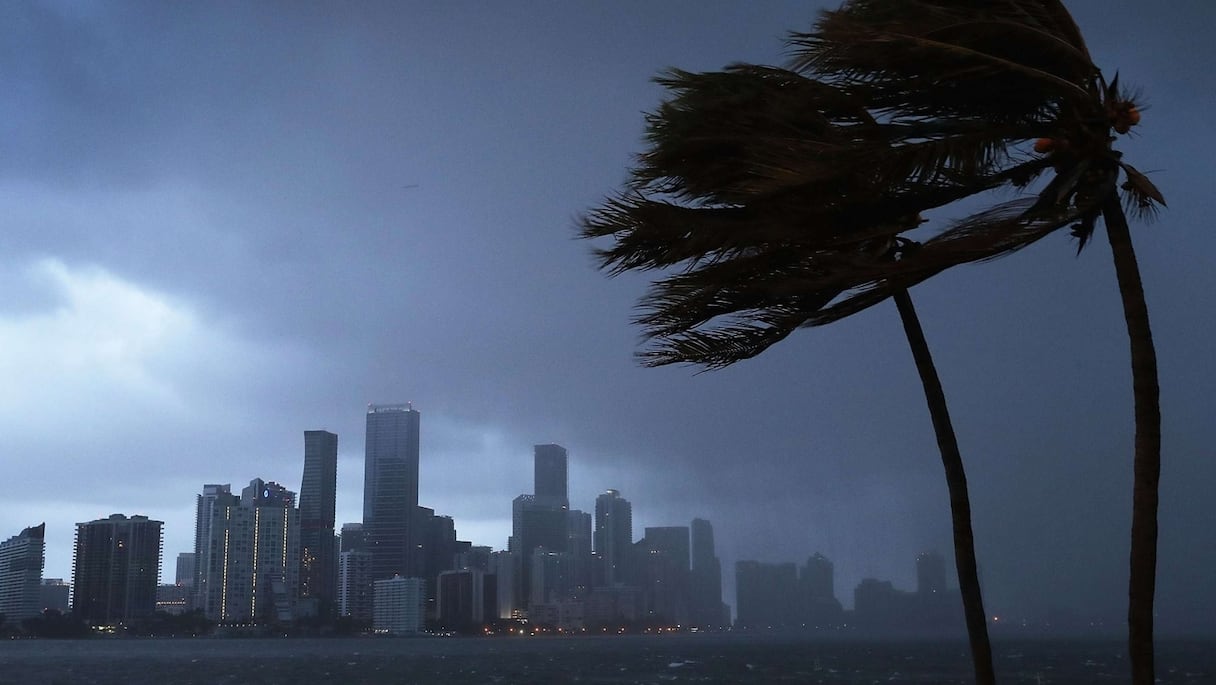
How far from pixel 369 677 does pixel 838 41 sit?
94.0 m

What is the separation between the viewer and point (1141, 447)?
5.28 m

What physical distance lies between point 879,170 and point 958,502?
239 centimetres

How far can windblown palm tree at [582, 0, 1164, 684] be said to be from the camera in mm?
5273

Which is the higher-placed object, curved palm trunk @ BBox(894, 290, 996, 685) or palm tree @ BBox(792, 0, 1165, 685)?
palm tree @ BBox(792, 0, 1165, 685)

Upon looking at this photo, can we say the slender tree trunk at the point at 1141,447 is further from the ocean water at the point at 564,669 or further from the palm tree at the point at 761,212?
the ocean water at the point at 564,669

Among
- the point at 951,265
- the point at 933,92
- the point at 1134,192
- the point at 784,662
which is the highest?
the point at 933,92

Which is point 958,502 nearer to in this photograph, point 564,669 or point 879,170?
point 879,170

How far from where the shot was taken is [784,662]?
11900cm

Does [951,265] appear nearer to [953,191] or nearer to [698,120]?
[953,191]

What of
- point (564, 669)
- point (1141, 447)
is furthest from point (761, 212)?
point (564, 669)

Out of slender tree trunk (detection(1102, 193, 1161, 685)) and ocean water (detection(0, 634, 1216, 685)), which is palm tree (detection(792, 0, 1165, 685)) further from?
ocean water (detection(0, 634, 1216, 685))

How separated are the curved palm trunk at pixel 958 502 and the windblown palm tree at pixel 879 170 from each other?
1006 millimetres

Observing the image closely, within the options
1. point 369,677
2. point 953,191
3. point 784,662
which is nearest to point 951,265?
point 953,191

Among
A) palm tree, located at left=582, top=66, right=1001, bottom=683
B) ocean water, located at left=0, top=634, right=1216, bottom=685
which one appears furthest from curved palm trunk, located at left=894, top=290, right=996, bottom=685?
ocean water, located at left=0, top=634, right=1216, bottom=685
